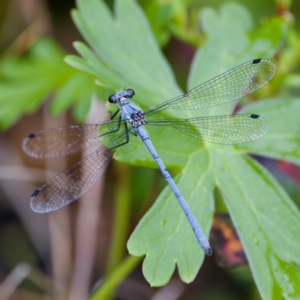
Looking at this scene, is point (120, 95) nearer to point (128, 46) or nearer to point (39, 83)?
point (128, 46)

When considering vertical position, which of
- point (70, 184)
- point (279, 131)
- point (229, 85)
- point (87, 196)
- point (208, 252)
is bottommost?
point (87, 196)

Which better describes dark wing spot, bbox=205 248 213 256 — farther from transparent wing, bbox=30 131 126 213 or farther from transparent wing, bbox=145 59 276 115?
transparent wing, bbox=145 59 276 115

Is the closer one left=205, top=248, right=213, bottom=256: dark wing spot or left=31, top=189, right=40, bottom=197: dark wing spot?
left=205, top=248, right=213, bottom=256: dark wing spot

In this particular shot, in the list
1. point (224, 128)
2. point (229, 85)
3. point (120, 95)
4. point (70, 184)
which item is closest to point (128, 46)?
point (120, 95)

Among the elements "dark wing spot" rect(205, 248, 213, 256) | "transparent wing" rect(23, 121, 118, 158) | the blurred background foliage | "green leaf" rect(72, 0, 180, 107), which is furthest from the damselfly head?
"dark wing spot" rect(205, 248, 213, 256)

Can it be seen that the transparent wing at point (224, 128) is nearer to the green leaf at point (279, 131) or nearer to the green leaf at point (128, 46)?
the green leaf at point (279, 131)

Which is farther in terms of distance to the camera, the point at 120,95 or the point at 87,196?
the point at 87,196

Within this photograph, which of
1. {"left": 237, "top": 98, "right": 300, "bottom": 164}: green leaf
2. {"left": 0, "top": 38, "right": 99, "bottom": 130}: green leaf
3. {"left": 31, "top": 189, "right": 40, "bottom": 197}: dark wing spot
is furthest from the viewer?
{"left": 0, "top": 38, "right": 99, "bottom": 130}: green leaf
